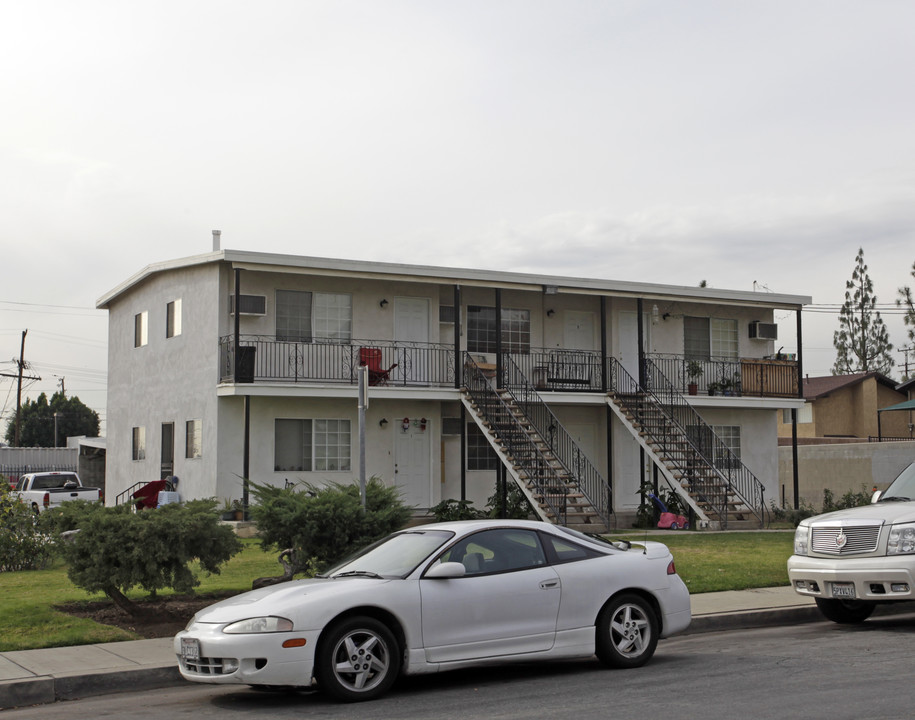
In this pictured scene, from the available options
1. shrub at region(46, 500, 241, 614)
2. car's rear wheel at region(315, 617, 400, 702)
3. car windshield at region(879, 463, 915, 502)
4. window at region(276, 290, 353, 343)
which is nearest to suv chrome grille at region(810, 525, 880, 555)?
car windshield at region(879, 463, 915, 502)

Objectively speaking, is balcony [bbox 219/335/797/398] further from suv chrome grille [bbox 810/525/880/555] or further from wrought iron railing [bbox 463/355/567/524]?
suv chrome grille [bbox 810/525/880/555]

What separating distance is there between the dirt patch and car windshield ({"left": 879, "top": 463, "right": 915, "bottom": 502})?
7.66 m

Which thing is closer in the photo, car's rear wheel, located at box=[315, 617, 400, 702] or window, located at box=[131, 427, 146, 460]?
car's rear wheel, located at box=[315, 617, 400, 702]

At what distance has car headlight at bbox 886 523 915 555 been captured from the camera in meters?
10.6

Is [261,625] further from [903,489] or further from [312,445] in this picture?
[312,445]

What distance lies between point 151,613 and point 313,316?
13.5 meters

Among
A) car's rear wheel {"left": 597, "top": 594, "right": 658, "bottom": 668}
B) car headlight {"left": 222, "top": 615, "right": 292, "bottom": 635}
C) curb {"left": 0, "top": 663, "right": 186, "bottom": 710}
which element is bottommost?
curb {"left": 0, "top": 663, "right": 186, "bottom": 710}

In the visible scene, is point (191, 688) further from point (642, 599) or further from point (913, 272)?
point (913, 272)

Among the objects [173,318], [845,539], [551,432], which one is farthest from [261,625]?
[173,318]

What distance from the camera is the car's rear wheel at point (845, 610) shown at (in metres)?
11.6

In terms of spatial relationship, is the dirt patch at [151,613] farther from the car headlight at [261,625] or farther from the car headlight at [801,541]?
the car headlight at [801,541]

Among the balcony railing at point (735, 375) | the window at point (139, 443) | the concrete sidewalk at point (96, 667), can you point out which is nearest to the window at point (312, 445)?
the window at point (139, 443)

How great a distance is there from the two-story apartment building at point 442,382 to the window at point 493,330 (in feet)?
0.17

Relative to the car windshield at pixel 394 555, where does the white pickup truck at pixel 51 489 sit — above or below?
below
